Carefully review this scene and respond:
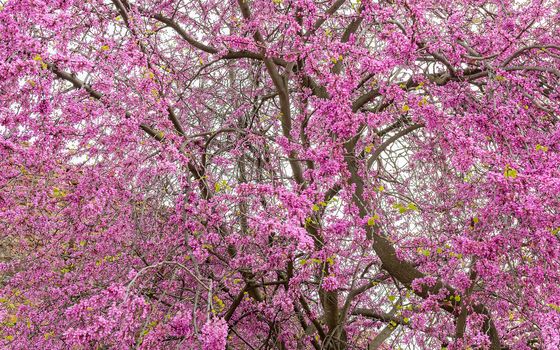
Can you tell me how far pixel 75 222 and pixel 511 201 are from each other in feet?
13.4

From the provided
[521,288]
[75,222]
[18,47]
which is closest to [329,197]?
[521,288]

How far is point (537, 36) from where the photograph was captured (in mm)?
5121

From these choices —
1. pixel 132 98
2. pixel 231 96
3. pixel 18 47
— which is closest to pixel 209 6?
pixel 231 96

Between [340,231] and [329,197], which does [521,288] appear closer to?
[340,231]

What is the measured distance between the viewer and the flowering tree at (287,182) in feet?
12.0

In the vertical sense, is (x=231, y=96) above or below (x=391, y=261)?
above

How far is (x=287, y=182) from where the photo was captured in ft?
23.2

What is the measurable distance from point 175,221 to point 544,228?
3159 mm

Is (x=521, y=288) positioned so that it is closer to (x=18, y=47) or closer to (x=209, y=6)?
(x=18, y=47)

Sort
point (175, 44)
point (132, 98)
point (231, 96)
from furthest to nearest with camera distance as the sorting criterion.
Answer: point (175, 44), point (231, 96), point (132, 98)

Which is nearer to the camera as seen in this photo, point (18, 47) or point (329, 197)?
point (18, 47)

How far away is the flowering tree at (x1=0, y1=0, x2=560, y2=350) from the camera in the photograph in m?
3.67

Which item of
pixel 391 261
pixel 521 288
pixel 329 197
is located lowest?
pixel 521 288

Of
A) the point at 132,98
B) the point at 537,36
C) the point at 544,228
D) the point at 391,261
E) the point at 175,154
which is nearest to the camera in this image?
the point at 544,228
